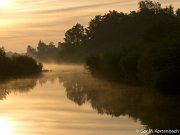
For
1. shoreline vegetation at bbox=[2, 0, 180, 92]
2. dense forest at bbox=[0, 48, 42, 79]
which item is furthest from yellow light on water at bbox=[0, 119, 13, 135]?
dense forest at bbox=[0, 48, 42, 79]

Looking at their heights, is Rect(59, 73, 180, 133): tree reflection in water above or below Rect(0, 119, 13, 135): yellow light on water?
below

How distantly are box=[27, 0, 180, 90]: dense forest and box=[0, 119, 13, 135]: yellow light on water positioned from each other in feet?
43.5

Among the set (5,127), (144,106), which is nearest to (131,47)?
(144,106)

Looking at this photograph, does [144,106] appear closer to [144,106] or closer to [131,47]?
[144,106]

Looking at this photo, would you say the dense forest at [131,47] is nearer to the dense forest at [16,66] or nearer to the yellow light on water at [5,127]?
the dense forest at [16,66]

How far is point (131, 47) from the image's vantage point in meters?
51.0

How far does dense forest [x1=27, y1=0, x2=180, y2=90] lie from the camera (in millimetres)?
35438

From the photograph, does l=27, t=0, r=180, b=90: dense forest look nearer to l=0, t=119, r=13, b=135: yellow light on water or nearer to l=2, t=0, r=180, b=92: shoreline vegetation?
l=2, t=0, r=180, b=92: shoreline vegetation

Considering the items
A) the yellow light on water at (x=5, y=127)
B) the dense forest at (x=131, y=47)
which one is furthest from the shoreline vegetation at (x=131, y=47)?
the yellow light on water at (x=5, y=127)

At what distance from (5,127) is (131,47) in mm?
31587

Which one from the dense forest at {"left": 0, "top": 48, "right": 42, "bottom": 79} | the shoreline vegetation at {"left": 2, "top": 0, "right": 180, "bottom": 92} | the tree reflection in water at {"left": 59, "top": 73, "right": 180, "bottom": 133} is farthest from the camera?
the dense forest at {"left": 0, "top": 48, "right": 42, "bottom": 79}

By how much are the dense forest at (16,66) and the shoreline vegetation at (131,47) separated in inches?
52.1

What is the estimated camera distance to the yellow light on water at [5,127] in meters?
18.8

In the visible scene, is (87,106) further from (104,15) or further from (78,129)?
(104,15)
